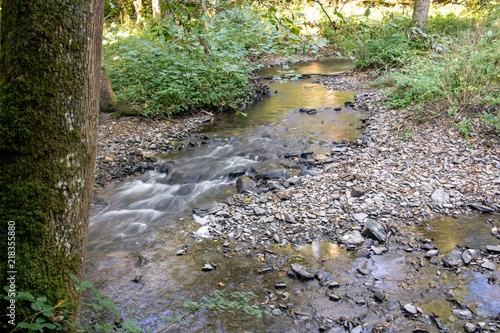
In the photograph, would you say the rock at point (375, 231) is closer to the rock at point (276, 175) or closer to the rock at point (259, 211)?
the rock at point (259, 211)

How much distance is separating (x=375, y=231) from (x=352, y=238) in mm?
319

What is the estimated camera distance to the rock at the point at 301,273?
14.6 ft

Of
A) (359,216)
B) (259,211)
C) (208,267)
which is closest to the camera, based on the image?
(208,267)

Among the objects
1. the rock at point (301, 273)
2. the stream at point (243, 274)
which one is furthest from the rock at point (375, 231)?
the rock at point (301, 273)

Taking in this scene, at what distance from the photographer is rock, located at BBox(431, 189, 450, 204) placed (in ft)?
19.4

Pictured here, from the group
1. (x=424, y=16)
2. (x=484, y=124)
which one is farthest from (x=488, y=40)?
(x=424, y=16)

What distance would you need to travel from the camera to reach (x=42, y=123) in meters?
2.01

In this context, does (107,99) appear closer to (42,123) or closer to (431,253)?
(431,253)

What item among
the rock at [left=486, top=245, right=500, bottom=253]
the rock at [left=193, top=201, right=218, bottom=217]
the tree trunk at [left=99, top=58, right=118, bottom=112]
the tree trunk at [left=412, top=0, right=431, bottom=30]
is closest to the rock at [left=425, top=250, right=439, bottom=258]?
the rock at [left=486, top=245, right=500, bottom=253]

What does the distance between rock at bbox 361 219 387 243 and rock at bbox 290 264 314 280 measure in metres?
1.13

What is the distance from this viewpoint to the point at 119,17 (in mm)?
20516

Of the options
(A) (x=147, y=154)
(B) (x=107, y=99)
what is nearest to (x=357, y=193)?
(A) (x=147, y=154)

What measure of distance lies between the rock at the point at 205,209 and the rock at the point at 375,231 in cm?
230

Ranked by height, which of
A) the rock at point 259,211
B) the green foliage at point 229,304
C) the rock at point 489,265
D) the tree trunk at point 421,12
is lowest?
the rock at point 489,265
